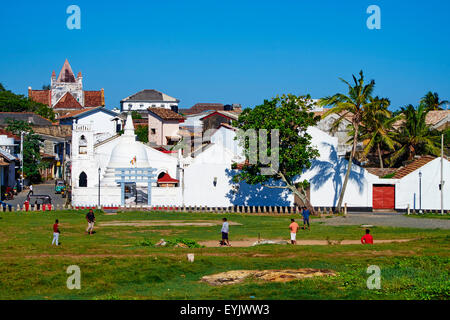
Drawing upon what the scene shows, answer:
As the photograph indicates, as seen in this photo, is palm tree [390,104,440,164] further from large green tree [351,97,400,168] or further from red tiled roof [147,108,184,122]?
red tiled roof [147,108,184,122]

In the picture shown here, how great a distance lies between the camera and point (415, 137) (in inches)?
2635

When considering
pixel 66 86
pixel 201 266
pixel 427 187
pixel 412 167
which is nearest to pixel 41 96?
pixel 66 86

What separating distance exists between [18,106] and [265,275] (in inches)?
5086

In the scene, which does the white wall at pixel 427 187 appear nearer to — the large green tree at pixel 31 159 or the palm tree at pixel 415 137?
the palm tree at pixel 415 137

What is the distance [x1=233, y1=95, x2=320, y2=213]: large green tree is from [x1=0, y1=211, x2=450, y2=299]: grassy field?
16196 millimetres

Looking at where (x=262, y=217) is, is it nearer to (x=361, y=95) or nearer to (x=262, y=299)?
(x=361, y=95)

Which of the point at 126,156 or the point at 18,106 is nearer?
the point at 126,156

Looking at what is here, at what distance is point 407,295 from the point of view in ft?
66.5

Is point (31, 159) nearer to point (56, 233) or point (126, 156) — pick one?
point (126, 156)

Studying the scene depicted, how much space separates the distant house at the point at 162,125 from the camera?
97.1m

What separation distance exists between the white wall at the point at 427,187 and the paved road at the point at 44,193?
104ft

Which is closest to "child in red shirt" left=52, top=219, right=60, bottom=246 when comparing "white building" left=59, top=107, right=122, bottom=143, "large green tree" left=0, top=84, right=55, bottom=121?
"white building" left=59, top=107, right=122, bottom=143

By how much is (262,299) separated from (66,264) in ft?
29.2

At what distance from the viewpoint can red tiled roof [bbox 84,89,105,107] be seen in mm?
170375
